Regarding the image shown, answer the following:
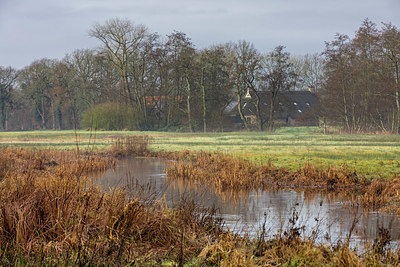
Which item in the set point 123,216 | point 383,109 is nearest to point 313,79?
point 383,109

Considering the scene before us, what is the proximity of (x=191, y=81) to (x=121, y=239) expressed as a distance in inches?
2086

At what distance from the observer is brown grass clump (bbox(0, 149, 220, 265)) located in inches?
271

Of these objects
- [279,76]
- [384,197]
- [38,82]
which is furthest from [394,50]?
[38,82]

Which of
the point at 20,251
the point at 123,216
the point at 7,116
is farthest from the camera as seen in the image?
the point at 7,116

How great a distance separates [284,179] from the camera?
1767cm

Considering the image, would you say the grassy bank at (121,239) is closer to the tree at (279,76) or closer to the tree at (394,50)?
the tree at (394,50)

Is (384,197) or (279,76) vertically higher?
(279,76)

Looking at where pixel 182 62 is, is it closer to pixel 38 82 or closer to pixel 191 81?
pixel 191 81

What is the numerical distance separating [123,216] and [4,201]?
1.81m

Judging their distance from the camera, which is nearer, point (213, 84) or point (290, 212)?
point (290, 212)

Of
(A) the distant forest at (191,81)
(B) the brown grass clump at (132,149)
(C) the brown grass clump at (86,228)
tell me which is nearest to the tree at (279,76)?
(A) the distant forest at (191,81)

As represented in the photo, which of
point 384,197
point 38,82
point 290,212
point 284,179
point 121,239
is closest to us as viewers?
point 121,239

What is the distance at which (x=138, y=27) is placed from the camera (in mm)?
61000

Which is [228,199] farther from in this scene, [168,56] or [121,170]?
[168,56]
